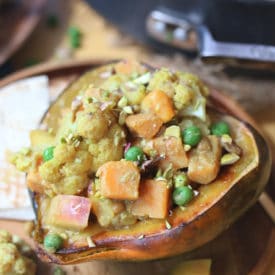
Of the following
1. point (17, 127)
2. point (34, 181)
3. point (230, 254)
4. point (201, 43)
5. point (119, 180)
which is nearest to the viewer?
point (119, 180)

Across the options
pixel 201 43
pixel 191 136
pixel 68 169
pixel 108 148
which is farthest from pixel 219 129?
pixel 201 43

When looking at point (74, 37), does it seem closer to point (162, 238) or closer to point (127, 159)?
point (127, 159)

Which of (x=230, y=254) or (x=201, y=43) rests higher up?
(x=201, y=43)

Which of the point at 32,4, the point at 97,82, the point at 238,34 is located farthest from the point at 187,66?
the point at 32,4

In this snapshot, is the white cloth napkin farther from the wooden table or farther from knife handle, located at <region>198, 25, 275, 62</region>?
knife handle, located at <region>198, 25, 275, 62</region>

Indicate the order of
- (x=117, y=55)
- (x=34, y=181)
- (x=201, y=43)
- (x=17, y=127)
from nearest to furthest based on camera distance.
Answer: (x=34, y=181)
(x=17, y=127)
(x=201, y=43)
(x=117, y=55)

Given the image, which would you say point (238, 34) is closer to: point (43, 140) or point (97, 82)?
point (97, 82)

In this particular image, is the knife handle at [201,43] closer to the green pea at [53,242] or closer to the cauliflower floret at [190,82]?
the cauliflower floret at [190,82]
